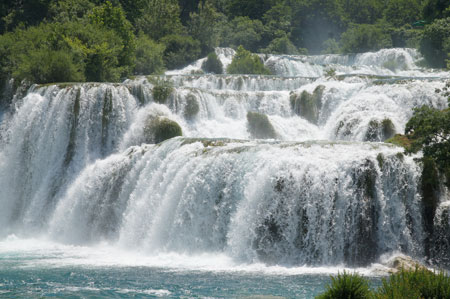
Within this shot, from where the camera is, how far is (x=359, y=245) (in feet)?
52.6

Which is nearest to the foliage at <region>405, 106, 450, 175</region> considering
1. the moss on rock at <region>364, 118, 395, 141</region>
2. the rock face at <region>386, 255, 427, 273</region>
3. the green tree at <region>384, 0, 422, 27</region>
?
the rock face at <region>386, 255, 427, 273</region>

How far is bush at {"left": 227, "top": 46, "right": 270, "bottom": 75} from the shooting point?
43506mm

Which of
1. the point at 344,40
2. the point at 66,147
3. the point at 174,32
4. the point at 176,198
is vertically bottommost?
the point at 176,198

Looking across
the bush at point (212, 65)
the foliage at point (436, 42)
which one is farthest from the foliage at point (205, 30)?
the foliage at point (436, 42)

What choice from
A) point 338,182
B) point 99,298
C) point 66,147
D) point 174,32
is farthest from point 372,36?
point 99,298

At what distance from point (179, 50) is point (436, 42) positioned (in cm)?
1936

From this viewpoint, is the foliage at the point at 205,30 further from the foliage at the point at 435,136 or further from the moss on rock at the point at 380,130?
the foliage at the point at 435,136

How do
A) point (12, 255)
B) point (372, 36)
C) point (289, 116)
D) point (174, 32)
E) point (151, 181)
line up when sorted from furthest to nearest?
1. point (372, 36)
2. point (174, 32)
3. point (289, 116)
4. point (151, 181)
5. point (12, 255)

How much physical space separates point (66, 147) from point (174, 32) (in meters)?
27.2

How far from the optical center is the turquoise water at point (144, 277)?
42.3ft

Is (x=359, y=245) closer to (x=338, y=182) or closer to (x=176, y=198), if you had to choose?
(x=338, y=182)

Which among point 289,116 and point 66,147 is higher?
point 289,116

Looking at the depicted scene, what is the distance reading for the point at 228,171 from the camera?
60.7 ft

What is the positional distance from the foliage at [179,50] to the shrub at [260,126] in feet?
64.6
